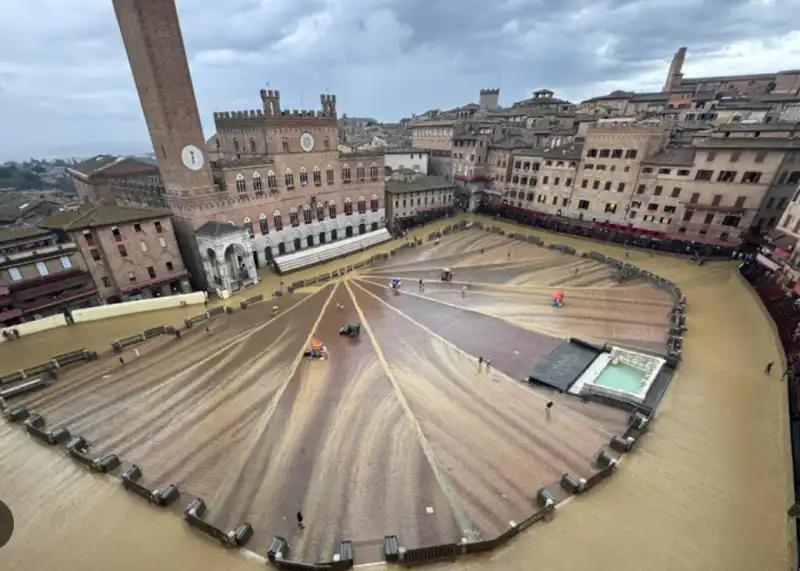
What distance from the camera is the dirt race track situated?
16297mm

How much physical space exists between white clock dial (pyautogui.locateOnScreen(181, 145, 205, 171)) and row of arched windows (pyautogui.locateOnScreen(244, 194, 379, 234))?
320 inches

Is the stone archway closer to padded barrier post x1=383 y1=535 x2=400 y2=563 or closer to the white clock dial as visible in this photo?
the white clock dial

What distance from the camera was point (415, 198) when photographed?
6278 cm

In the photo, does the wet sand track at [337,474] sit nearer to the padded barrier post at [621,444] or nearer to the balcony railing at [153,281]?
the padded barrier post at [621,444]

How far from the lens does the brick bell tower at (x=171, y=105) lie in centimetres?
3181

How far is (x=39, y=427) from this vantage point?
20797mm

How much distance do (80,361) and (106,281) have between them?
11.1 meters

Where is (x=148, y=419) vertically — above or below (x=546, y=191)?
below

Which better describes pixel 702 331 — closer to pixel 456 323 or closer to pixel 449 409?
pixel 456 323

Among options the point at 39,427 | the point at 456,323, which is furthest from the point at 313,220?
the point at 39,427

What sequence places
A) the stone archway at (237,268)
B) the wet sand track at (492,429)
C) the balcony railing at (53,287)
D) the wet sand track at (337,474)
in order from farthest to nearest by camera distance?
1. the stone archway at (237,268)
2. the balcony railing at (53,287)
3. the wet sand track at (492,429)
4. the wet sand track at (337,474)

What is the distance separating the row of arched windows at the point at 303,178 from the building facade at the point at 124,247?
9.44m

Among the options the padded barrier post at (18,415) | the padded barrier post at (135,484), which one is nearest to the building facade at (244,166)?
the padded barrier post at (18,415)

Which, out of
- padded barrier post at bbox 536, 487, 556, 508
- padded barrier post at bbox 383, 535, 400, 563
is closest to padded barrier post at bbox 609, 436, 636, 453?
padded barrier post at bbox 536, 487, 556, 508
